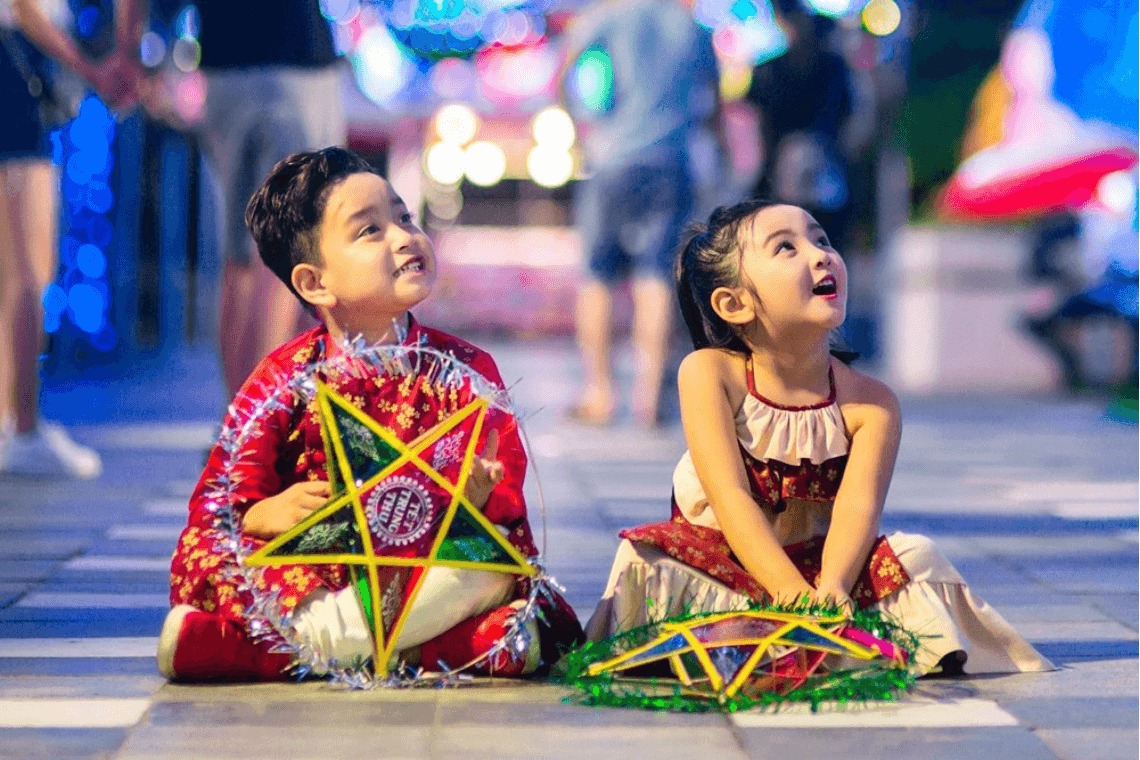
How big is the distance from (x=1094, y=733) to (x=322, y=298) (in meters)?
1.46

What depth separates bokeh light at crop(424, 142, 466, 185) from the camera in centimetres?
2089

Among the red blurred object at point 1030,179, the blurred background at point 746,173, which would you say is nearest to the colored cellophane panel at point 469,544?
the blurred background at point 746,173

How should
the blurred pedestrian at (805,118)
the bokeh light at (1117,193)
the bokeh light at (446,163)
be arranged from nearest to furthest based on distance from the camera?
1. the blurred pedestrian at (805,118)
2. the bokeh light at (1117,193)
3. the bokeh light at (446,163)

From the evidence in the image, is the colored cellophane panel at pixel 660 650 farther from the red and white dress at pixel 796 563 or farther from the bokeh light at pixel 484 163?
the bokeh light at pixel 484 163

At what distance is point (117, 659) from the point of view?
305 cm

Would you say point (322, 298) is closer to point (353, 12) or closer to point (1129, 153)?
point (1129, 153)

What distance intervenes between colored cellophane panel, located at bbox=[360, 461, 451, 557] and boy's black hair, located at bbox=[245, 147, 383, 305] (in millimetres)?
480

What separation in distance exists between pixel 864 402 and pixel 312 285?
3.27 ft

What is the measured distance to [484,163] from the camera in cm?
2088

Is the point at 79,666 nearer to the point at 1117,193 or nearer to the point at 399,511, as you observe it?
the point at 399,511

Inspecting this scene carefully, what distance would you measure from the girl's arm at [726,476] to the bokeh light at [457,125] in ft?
58.6

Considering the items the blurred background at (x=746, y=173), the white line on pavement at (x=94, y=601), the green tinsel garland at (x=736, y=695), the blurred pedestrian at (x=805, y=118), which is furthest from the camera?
the blurred background at (x=746, y=173)

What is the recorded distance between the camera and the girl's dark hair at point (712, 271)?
3.17m

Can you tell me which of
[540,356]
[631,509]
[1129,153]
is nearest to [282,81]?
[631,509]
